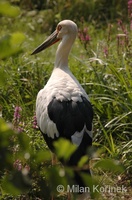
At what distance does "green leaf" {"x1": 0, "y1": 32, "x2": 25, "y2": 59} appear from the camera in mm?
1208

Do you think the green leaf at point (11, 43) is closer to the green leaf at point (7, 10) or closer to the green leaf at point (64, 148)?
the green leaf at point (7, 10)

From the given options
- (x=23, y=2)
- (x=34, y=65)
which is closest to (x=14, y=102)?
(x=34, y=65)

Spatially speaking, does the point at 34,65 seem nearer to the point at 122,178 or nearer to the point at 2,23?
the point at 122,178

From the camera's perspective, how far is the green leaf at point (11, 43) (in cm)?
121

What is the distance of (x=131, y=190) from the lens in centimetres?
464

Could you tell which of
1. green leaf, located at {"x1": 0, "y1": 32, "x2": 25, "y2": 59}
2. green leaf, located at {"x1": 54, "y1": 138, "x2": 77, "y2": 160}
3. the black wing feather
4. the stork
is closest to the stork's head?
the stork

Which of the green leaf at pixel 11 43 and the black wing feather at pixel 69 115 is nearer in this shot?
the green leaf at pixel 11 43

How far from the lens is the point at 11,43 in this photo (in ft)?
3.99

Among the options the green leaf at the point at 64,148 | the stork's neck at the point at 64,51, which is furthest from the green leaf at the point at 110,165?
the stork's neck at the point at 64,51

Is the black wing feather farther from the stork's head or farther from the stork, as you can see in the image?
the stork's head

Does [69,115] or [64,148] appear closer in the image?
[64,148]

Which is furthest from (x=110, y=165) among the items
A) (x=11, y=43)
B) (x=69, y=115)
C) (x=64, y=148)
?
(x=69, y=115)

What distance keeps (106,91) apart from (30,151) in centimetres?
428

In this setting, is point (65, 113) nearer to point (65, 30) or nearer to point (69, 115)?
point (69, 115)
